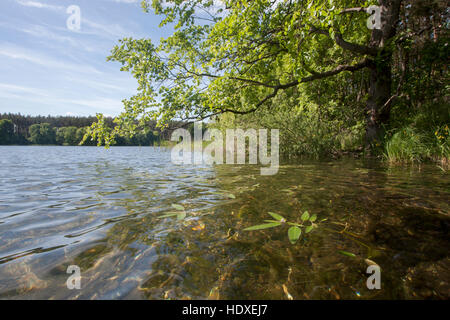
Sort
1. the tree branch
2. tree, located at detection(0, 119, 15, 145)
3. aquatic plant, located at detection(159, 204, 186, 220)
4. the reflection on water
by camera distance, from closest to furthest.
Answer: the reflection on water, aquatic plant, located at detection(159, 204, 186, 220), the tree branch, tree, located at detection(0, 119, 15, 145)

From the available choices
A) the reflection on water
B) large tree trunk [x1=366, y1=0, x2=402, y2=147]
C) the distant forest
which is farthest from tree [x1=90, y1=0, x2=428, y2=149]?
the distant forest

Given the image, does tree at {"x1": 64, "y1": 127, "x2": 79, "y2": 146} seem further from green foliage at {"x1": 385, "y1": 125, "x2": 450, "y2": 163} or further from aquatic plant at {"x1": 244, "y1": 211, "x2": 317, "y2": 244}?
aquatic plant at {"x1": 244, "y1": 211, "x2": 317, "y2": 244}

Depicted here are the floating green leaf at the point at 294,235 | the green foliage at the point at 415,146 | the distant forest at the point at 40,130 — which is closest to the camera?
the floating green leaf at the point at 294,235

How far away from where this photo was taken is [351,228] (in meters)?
1.97

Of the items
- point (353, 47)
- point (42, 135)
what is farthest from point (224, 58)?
point (42, 135)

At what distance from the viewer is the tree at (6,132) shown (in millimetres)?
85750

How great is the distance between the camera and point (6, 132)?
287 feet

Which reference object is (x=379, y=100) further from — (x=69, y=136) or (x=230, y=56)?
(x=69, y=136)

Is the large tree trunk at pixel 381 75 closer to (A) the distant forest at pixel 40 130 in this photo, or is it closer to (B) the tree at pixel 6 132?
(A) the distant forest at pixel 40 130

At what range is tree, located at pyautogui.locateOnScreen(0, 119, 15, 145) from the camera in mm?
85750

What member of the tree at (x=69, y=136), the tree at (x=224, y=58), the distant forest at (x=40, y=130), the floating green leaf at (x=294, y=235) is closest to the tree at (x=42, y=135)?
the distant forest at (x=40, y=130)

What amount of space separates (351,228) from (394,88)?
34.0 ft
